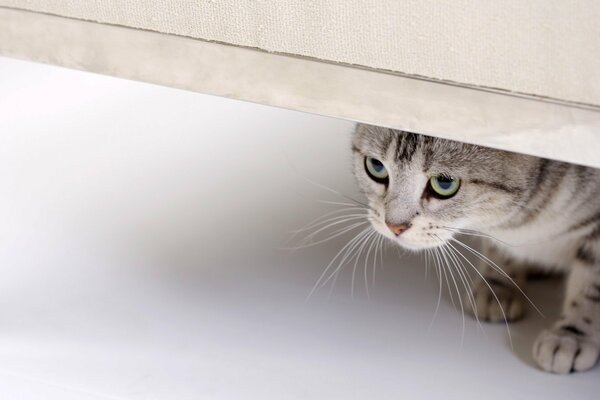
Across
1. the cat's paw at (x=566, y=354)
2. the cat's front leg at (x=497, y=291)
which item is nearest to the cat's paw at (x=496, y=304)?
the cat's front leg at (x=497, y=291)

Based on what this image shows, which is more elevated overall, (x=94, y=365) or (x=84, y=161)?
(x=84, y=161)

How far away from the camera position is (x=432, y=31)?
106cm

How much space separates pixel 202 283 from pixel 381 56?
0.75 meters

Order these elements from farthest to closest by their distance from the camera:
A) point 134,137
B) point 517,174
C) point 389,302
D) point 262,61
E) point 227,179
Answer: point 134,137 < point 227,179 < point 389,302 < point 517,174 < point 262,61

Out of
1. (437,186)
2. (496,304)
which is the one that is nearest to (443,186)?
(437,186)

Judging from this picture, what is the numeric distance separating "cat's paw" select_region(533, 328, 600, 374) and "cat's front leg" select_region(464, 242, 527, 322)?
4.2 inches

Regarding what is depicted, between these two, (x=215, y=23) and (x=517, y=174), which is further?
(x=517, y=174)

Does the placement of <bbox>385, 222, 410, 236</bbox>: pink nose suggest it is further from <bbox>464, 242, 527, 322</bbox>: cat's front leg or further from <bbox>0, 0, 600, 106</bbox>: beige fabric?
<bbox>0, 0, 600, 106</bbox>: beige fabric

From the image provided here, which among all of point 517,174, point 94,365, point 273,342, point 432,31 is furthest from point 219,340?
point 432,31

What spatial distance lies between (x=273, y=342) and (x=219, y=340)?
89mm

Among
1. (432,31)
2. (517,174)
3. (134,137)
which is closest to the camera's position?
(432,31)

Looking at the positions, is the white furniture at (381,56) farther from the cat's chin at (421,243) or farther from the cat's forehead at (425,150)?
the cat's chin at (421,243)

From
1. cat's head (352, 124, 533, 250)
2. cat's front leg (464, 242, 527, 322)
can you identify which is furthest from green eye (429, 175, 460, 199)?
cat's front leg (464, 242, 527, 322)

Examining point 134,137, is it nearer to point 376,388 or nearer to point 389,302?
point 389,302
